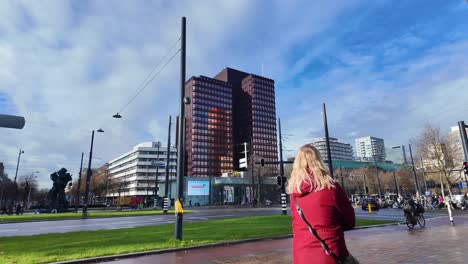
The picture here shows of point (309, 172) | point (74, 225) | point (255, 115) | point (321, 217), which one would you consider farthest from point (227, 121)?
point (321, 217)

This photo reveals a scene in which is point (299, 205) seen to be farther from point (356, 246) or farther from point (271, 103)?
point (271, 103)

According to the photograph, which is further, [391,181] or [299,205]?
[391,181]

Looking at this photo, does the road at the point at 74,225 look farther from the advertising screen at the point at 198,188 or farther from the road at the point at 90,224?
the advertising screen at the point at 198,188

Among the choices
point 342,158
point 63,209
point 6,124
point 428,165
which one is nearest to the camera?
point 6,124

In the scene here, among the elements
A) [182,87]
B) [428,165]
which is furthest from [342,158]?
[182,87]

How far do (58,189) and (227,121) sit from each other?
10679cm

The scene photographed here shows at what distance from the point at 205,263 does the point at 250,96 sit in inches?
5627

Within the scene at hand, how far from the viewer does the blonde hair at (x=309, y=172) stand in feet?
9.28

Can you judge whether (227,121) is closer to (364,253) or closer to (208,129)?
(208,129)

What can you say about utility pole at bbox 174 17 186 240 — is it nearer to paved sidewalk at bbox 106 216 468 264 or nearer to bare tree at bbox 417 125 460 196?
paved sidewalk at bbox 106 216 468 264

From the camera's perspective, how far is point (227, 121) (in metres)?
145

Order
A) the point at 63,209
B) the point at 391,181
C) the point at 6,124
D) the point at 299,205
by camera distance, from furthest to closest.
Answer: the point at 391,181 < the point at 63,209 < the point at 6,124 < the point at 299,205

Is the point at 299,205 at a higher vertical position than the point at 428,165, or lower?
lower

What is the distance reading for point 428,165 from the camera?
47875 millimetres
